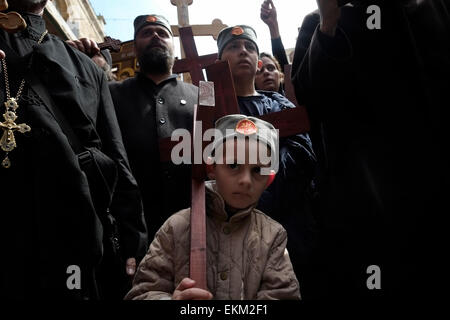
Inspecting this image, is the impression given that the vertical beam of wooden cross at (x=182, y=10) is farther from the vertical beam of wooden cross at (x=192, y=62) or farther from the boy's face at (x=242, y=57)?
the boy's face at (x=242, y=57)

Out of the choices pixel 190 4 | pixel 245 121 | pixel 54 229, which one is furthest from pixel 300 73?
pixel 190 4

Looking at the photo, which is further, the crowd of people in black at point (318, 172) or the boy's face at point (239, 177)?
the boy's face at point (239, 177)

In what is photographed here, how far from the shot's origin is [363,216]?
3.96ft

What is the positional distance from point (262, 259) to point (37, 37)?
136 centimetres

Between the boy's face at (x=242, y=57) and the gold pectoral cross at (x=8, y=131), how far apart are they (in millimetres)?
1314

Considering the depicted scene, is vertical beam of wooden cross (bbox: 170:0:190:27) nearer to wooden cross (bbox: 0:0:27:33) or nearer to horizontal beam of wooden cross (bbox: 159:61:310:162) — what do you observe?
horizontal beam of wooden cross (bbox: 159:61:310:162)

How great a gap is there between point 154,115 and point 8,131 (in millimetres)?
961

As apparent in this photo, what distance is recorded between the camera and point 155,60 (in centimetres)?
249

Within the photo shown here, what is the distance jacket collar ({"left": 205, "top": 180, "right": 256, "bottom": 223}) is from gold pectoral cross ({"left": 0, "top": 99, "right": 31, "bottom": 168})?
2.31 feet

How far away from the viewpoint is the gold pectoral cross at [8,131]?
134cm

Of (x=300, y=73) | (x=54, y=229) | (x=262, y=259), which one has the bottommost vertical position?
(x=262, y=259)

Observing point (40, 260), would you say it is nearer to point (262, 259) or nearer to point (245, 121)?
point (262, 259)

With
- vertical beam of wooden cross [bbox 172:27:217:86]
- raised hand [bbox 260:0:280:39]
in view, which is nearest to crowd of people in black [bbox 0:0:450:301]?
vertical beam of wooden cross [bbox 172:27:217:86]

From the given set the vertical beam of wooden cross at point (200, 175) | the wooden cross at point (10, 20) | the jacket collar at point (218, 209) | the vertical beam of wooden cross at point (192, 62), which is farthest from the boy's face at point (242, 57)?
the wooden cross at point (10, 20)
